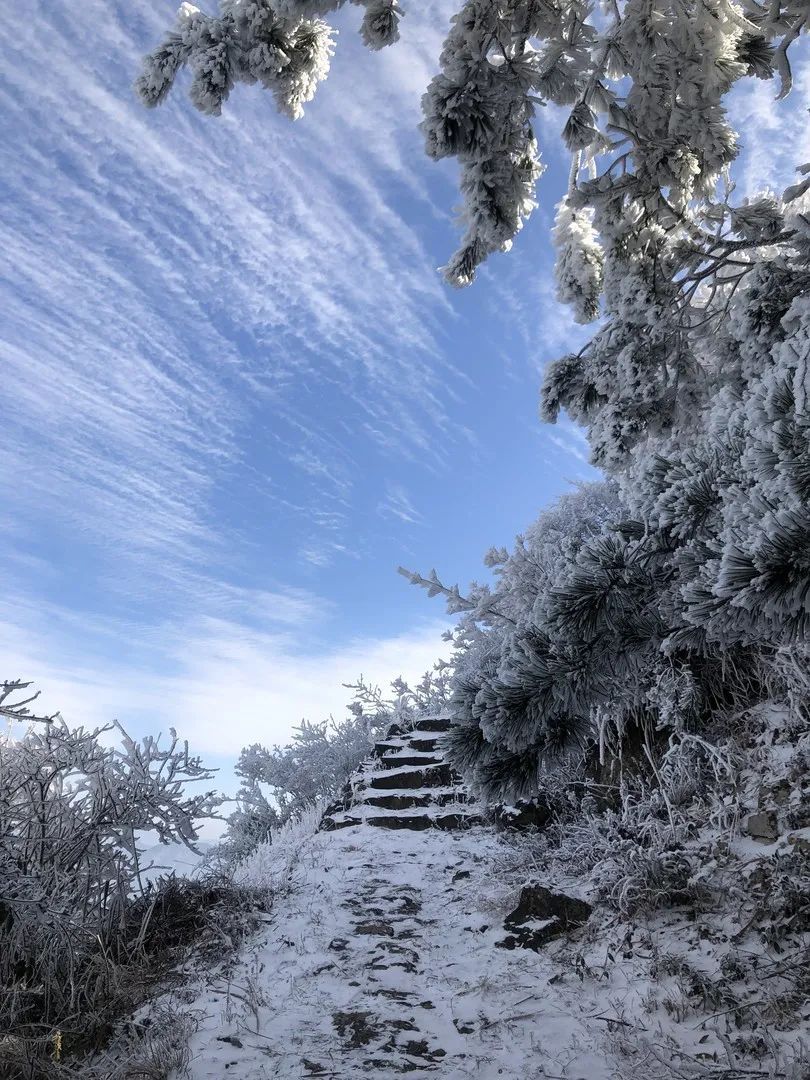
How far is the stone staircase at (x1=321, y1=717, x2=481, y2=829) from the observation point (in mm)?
8547

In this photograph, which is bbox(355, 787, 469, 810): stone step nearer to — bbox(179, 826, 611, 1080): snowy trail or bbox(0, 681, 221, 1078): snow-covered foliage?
bbox(179, 826, 611, 1080): snowy trail

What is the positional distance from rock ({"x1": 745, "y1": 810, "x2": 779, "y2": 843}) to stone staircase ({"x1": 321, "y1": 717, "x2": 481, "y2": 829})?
3.73m

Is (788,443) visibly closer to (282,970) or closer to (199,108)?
(199,108)

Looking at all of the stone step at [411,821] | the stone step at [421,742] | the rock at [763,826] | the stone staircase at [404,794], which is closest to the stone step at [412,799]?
the stone staircase at [404,794]

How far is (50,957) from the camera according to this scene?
453cm

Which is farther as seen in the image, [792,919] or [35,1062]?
[792,919]

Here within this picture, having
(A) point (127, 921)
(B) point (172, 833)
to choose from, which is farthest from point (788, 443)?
(A) point (127, 921)

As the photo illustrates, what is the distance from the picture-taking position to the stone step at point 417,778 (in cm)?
950

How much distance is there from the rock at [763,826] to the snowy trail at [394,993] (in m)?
1.62

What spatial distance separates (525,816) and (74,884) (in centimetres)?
468

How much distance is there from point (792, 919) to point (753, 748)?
1.95m

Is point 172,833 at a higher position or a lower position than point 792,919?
higher

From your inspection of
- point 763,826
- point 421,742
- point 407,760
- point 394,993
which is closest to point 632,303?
point 763,826

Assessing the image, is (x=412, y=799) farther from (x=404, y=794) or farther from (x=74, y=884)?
(x=74, y=884)
